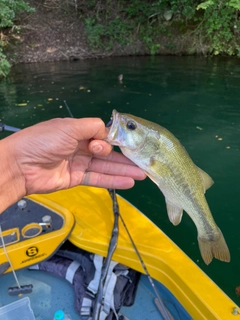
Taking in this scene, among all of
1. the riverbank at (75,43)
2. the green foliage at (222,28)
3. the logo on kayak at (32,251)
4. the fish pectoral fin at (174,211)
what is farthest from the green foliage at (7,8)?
the fish pectoral fin at (174,211)

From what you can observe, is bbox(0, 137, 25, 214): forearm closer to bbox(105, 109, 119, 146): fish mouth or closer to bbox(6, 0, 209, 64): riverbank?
bbox(105, 109, 119, 146): fish mouth

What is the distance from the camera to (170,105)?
981cm

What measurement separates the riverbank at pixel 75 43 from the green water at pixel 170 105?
94 cm

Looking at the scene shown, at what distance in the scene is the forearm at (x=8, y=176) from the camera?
2324 millimetres

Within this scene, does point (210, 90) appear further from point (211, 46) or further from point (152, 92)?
point (211, 46)

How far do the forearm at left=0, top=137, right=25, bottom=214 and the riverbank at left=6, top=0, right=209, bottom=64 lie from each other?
1527 cm

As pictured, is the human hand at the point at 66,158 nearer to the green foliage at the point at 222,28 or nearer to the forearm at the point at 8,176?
the forearm at the point at 8,176

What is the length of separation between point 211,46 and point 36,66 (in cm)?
881

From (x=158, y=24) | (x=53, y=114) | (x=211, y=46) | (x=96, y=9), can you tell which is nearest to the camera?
(x=53, y=114)

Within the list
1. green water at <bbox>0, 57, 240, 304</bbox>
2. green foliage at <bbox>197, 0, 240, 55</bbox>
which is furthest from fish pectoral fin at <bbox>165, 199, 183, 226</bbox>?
green foliage at <bbox>197, 0, 240, 55</bbox>

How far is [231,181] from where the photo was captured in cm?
596

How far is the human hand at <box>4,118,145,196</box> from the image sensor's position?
2270 mm

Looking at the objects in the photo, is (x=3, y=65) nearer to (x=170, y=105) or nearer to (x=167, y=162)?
(x=170, y=105)

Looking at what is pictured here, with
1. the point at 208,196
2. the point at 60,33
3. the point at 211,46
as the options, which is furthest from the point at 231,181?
the point at 60,33
